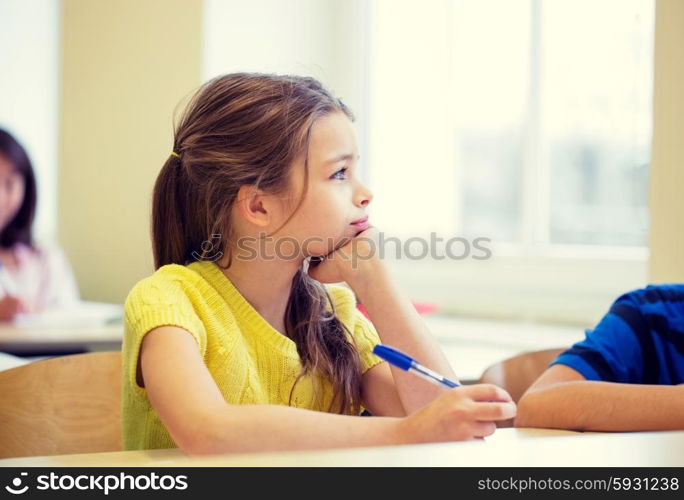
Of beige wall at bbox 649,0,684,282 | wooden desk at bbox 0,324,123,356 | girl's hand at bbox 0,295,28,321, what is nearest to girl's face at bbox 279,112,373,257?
beige wall at bbox 649,0,684,282

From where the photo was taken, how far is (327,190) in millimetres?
1310

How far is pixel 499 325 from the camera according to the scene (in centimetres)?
272

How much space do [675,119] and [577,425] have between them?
0.97m

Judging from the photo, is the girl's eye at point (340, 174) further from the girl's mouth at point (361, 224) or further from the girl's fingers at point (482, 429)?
the girl's fingers at point (482, 429)

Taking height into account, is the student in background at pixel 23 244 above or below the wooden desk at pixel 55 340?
above

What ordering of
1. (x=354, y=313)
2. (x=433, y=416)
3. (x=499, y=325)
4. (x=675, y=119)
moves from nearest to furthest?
(x=433, y=416) → (x=354, y=313) → (x=675, y=119) → (x=499, y=325)

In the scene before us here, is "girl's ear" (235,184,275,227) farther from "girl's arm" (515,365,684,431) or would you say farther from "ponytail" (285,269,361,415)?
"girl's arm" (515,365,684,431)

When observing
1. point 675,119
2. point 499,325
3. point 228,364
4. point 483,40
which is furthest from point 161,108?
point 228,364

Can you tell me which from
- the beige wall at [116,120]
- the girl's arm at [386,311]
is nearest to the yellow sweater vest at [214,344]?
the girl's arm at [386,311]

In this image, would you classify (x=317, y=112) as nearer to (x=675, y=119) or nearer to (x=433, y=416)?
(x=433, y=416)

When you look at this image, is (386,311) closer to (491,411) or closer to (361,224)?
(361,224)

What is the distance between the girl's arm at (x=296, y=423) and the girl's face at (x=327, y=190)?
38 centimetres

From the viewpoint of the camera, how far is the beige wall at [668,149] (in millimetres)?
1878

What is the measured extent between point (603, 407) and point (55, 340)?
163 cm
